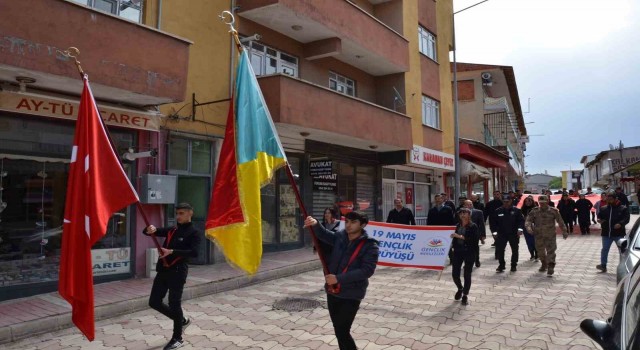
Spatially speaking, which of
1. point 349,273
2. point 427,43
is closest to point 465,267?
point 349,273

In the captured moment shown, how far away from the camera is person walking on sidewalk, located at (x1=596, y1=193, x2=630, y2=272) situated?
10422 millimetres

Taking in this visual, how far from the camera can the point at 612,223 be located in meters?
10.5

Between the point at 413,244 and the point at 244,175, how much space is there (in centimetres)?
620

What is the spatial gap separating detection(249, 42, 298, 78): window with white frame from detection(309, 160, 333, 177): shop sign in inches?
113

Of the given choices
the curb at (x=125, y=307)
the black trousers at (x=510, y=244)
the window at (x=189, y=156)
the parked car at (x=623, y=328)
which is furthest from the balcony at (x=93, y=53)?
the parked car at (x=623, y=328)

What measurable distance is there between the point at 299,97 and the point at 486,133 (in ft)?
80.3

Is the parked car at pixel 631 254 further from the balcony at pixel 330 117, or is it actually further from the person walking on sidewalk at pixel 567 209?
the person walking on sidewalk at pixel 567 209

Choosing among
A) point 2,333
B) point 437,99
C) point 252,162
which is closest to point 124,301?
point 2,333

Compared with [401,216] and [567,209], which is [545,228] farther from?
[567,209]

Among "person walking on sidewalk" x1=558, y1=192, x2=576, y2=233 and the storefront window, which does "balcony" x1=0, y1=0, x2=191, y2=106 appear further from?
"person walking on sidewalk" x1=558, y1=192, x2=576, y2=233

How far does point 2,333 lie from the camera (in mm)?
6141

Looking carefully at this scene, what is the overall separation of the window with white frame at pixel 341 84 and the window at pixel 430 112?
15.1 ft

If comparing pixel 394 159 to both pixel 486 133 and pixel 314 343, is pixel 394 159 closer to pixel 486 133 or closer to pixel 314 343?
pixel 314 343

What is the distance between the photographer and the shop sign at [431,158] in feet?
63.1
